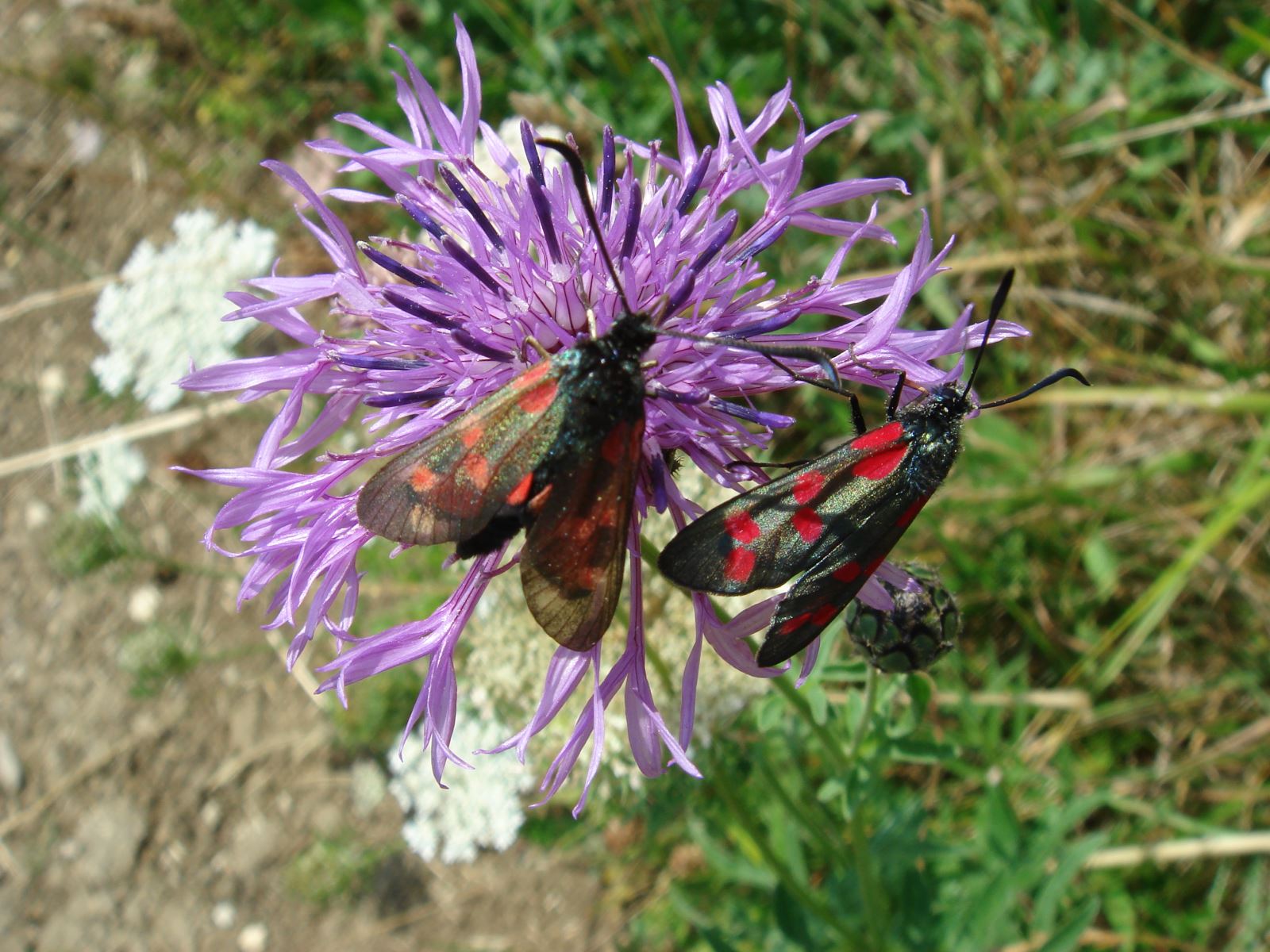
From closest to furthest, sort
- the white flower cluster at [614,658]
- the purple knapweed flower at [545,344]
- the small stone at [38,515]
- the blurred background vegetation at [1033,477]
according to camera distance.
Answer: the purple knapweed flower at [545,344]
the white flower cluster at [614,658]
the blurred background vegetation at [1033,477]
the small stone at [38,515]

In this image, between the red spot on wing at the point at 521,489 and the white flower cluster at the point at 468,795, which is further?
the white flower cluster at the point at 468,795

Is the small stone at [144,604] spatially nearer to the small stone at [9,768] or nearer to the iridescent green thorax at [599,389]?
the small stone at [9,768]

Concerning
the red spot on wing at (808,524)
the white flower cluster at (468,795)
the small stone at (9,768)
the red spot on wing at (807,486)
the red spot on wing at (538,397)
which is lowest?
the small stone at (9,768)

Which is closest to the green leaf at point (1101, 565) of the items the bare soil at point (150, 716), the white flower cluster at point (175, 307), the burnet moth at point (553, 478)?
the bare soil at point (150, 716)

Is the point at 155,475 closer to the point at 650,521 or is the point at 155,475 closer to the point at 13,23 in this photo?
the point at 13,23

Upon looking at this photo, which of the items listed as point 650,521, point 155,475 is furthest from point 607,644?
point 155,475

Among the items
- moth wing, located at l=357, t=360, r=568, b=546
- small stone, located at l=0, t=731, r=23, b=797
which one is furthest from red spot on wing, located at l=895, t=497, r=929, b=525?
small stone, located at l=0, t=731, r=23, b=797

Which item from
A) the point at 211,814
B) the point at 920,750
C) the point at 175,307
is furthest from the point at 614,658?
the point at 211,814
